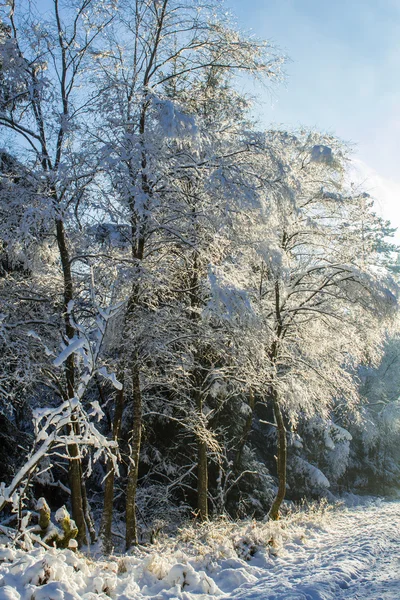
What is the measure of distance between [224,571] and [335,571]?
1.19 m

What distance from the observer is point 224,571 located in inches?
189

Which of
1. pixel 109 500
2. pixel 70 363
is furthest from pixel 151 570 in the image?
pixel 109 500

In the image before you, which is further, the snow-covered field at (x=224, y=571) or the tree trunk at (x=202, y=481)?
the tree trunk at (x=202, y=481)

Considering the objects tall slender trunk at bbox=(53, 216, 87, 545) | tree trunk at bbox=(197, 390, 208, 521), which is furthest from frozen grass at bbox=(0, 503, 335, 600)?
tree trunk at bbox=(197, 390, 208, 521)

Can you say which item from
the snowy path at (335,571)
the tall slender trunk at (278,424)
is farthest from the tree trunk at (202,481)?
the snowy path at (335,571)

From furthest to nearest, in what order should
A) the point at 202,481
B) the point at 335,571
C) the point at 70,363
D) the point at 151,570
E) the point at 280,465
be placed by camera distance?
the point at 280,465
the point at 202,481
the point at 70,363
the point at 335,571
the point at 151,570

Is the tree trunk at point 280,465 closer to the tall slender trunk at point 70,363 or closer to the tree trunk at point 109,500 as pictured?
the tree trunk at point 109,500

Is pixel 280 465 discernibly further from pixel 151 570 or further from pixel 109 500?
pixel 151 570

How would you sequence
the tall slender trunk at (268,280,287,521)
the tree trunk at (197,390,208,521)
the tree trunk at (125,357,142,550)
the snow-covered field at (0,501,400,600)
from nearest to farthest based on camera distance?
the snow-covered field at (0,501,400,600) → the tree trunk at (125,357,142,550) → the tree trunk at (197,390,208,521) → the tall slender trunk at (268,280,287,521)

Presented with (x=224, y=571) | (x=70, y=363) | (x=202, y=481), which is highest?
(x=70, y=363)

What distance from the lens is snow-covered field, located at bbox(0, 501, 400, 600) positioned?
3.61 meters

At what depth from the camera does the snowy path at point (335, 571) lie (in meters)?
4.06

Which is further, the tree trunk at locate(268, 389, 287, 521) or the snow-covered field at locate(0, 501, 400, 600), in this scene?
the tree trunk at locate(268, 389, 287, 521)

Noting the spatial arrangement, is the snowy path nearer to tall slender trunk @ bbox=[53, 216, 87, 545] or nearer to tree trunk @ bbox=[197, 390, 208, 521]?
tree trunk @ bbox=[197, 390, 208, 521]
